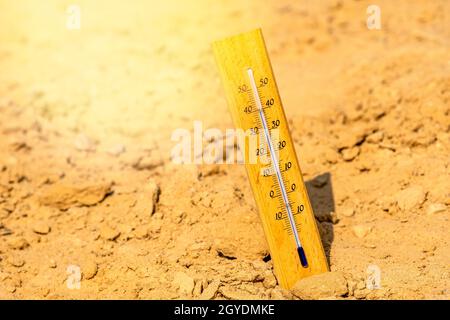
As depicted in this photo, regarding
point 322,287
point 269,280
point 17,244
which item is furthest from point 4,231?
point 322,287

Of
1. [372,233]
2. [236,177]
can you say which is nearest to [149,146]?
[236,177]

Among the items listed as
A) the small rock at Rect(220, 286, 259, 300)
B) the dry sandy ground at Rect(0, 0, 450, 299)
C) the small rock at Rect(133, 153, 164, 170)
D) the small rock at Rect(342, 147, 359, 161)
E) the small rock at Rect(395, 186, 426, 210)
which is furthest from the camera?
the small rock at Rect(133, 153, 164, 170)

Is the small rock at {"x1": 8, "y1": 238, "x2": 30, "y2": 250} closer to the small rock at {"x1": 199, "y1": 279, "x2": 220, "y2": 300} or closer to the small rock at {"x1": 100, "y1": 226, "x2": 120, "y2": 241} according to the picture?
the small rock at {"x1": 100, "y1": 226, "x2": 120, "y2": 241}

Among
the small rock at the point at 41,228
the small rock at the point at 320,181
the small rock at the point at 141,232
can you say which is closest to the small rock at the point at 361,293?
the small rock at the point at 320,181

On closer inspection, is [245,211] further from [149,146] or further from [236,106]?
[149,146]

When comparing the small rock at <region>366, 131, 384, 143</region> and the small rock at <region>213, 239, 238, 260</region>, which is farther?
the small rock at <region>366, 131, 384, 143</region>

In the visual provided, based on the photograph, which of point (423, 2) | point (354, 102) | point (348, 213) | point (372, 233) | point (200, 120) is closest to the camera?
point (372, 233)

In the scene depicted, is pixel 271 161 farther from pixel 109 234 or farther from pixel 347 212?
pixel 109 234

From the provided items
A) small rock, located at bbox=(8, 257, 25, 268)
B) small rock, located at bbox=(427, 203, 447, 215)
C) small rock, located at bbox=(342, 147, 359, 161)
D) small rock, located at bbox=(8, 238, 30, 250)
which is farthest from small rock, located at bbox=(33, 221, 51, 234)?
small rock, located at bbox=(427, 203, 447, 215)
